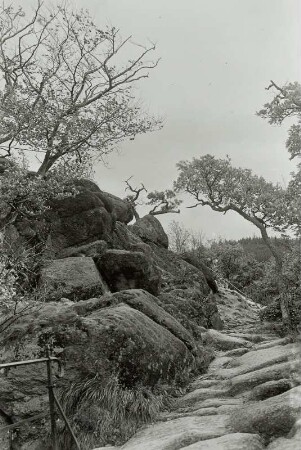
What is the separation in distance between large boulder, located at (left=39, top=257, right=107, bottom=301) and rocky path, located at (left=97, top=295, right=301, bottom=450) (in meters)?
5.41

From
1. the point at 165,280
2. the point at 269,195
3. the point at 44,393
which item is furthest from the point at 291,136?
the point at 44,393

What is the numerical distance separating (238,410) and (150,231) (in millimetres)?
25217

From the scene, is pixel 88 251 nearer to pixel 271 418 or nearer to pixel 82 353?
pixel 82 353

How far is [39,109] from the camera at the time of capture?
20141 mm

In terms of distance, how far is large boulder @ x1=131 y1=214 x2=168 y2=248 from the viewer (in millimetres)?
30797

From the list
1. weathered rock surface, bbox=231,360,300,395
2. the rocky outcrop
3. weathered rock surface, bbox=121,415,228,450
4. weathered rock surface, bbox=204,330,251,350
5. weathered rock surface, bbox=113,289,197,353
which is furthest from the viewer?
weathered rock surface, bbox=204,330,251,350

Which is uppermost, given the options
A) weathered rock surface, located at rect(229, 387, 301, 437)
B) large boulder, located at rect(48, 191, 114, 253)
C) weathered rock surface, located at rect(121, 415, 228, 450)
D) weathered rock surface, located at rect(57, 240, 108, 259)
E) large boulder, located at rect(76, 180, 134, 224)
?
large boulder, located at rect(76, 180, 134, 224)

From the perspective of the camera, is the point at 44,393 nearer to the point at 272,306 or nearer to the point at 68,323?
the point at 68,323

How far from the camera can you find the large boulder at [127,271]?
18.2m

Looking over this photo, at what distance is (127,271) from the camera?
60.7 feet

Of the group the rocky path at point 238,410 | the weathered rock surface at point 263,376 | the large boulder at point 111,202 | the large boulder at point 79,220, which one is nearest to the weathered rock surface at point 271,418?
the rocky path at point 238,410

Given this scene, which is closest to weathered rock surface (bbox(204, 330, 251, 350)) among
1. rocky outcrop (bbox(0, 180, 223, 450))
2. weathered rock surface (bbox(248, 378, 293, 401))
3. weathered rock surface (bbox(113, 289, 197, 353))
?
rocky outcrop (bbox(0, 180, 223, 450))

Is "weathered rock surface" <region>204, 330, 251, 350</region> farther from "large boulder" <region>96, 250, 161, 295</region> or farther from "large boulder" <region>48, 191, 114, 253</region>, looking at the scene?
"large boulder" <region>48, 191, 114, 253</region>

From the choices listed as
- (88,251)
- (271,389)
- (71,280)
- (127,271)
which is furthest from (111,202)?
(271,389)
